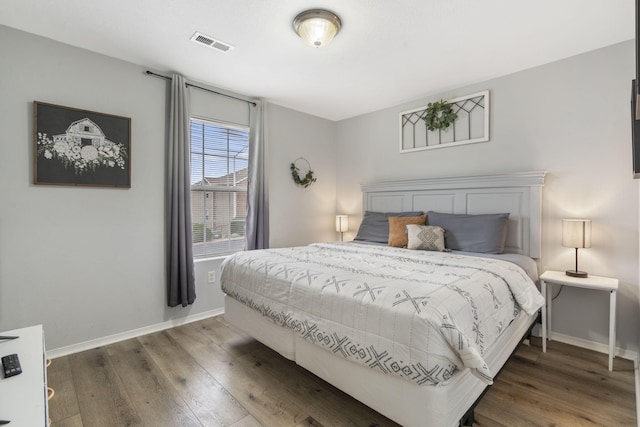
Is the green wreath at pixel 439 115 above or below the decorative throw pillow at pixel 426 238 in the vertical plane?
above

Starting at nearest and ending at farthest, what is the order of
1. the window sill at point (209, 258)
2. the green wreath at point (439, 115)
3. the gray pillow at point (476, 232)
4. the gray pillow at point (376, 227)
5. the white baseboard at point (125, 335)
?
the white baseboard at point (125, 335)
the gray pillow at point (476, 232)
the window sill at point (209, 258)
the green wreath at point (439, 115)
the gray pillow at point (376, 227)

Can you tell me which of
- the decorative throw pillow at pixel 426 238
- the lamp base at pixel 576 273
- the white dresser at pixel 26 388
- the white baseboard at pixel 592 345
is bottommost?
the white baseboard at pixel 592 345

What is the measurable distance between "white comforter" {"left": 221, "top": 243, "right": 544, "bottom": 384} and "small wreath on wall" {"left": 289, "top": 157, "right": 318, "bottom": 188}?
1.77 m

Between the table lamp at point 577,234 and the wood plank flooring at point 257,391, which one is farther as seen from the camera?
the table lamp at point 577,234

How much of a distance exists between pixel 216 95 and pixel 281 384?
2888 mm

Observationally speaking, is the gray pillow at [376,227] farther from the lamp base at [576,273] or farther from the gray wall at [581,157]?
the lamp base at [576,273]

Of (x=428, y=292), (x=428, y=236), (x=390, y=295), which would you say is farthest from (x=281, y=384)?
(x=428, y=236)

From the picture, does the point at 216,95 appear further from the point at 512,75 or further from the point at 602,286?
the point at 602,286

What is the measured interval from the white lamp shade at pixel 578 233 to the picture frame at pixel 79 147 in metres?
3.73

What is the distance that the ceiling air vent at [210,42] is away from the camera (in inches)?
89.7

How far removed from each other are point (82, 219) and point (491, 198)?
369cm

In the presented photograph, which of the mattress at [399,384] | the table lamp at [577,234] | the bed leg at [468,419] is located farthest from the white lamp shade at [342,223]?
the bed leg at [468,419]

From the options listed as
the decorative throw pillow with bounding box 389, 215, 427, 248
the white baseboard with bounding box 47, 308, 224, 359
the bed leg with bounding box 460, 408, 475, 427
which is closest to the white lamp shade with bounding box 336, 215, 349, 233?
the decorative throw pillow with bounding box 389, 215, 427, 248

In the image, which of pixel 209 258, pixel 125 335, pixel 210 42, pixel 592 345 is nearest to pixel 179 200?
pixel 209 258
